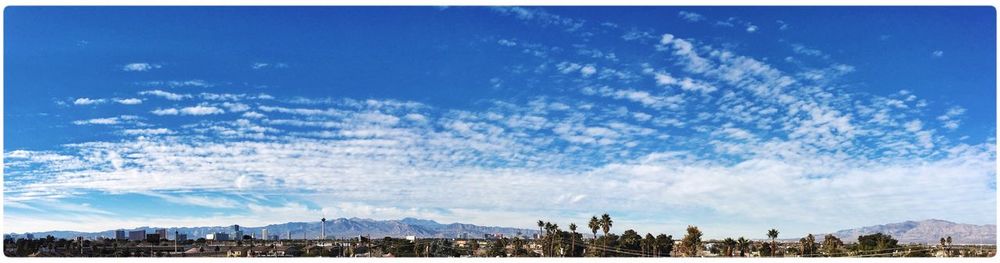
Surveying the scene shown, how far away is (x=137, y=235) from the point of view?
49.5m

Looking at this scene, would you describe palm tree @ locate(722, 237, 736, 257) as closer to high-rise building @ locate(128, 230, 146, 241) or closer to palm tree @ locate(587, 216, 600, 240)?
palm tree @ locate(587, 216, 600, 240)

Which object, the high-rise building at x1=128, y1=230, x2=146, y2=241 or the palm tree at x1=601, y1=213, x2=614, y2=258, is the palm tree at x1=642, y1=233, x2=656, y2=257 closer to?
the palm tree at x1=601, y1=213, x2=614, y2=258

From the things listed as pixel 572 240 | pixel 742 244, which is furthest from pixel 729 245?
pixel 572 240

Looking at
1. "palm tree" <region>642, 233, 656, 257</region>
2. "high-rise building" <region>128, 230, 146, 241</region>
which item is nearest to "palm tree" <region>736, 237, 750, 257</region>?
"palm tree" <region>642, 233, 656, 257</region>

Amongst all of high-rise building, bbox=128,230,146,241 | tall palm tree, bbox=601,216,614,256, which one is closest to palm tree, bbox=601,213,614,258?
tall palm tree, bbox=601,216,614,256

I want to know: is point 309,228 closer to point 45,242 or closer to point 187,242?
point 187,242

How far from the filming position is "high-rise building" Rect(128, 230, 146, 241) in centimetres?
4650

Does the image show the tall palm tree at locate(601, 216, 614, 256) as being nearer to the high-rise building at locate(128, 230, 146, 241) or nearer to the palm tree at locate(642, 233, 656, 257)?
the palm tree at locate(642, 233, 656, 257)

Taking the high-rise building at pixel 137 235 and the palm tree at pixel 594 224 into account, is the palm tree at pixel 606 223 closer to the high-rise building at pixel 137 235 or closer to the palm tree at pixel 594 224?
the palm tree at pixel 594 224

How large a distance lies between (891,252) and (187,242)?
49.2 m

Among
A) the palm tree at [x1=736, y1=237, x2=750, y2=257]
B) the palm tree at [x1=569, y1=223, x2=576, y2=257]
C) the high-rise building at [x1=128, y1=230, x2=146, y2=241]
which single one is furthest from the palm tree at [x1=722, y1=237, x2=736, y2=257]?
the high-rise building at [x1=128, y1=230, x2=146, y2=241]

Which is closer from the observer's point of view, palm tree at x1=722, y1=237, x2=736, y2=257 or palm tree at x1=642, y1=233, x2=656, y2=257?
palm tree at x1=642, y1=233, x2=656, y2=257

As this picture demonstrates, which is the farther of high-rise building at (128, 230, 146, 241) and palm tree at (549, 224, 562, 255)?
high-rise building at (128, 230, 146, 241)
